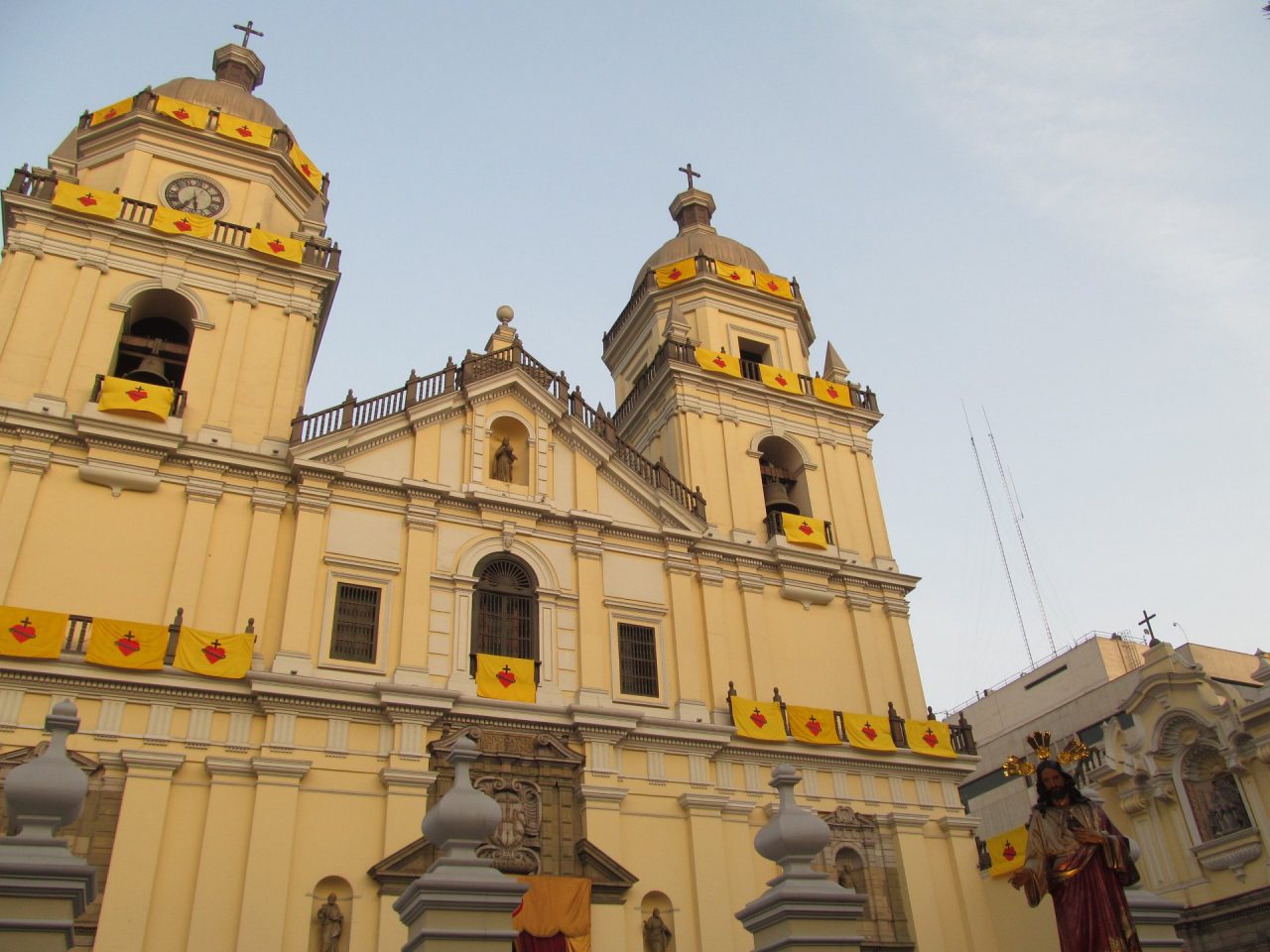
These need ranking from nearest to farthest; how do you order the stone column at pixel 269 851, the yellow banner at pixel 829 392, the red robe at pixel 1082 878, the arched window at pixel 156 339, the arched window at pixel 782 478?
the red robe at pixel 1082 878 → the stone column at pixel 269 851 → the arched window at pixel 156 339 → the arched window at pixel 782 478 → the yellow banner at pixel 829 392

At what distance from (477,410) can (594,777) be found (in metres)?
7.84

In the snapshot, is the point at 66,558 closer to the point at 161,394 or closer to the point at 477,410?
the point at 161,394

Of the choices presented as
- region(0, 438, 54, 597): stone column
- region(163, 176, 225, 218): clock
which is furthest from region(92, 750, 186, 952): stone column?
region(163, 176, 225, 218): clock

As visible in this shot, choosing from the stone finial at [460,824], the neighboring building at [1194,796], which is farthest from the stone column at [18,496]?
the neighboring building at [1194,796]

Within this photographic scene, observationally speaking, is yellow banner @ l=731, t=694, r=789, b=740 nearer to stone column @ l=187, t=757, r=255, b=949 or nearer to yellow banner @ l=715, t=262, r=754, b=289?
stone column @ l=187, t=757, r=255, b=949

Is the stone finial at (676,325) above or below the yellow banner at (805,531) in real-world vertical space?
above

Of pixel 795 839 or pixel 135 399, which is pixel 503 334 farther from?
pixel 795 839

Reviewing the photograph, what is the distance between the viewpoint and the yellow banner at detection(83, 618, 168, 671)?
16031 millimetres

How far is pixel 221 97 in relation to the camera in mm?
25703

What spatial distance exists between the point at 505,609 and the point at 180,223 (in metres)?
10.3

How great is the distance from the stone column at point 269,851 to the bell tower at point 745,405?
10.5 meters

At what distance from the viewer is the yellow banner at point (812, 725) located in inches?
809

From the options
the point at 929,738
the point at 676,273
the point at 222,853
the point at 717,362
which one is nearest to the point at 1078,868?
the point at 222,853

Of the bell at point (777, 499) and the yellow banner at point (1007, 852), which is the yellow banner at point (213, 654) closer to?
the bell at point (777, 499)
